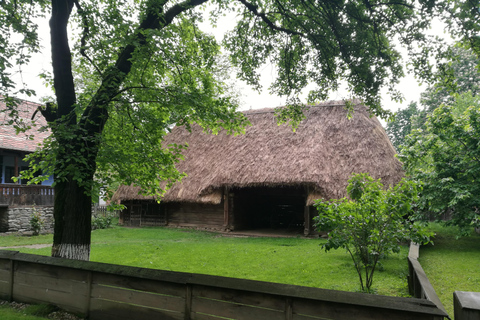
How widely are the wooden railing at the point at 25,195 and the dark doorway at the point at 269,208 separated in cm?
976

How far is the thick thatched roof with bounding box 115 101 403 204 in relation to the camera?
14.5m

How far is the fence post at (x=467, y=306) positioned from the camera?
263cm

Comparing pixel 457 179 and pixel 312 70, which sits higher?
pixel 312 70

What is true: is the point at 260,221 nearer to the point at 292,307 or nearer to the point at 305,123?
the point at 305,123

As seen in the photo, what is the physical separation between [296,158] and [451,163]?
6.08m

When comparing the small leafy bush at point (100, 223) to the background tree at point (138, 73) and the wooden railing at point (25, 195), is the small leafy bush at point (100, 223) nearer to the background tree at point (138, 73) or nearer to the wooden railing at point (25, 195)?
the wooden railing at point (25, 195)

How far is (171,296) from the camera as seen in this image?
160 inches

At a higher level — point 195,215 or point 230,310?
point 230,310

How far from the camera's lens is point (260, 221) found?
19.9m

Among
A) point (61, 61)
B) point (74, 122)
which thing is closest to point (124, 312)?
point (74, 122)

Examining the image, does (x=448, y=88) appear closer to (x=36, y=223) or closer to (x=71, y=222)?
(x=71, y=222)

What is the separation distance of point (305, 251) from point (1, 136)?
1554cm

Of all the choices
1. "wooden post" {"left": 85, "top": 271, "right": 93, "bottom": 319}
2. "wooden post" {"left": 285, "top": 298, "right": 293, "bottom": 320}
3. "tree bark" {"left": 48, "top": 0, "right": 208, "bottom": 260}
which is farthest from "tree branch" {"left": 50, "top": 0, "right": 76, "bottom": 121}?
"wooden post" {"left": 285, "top": 298, "right": 293, "bottom": 320}

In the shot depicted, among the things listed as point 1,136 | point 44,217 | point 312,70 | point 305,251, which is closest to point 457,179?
point 305,251
